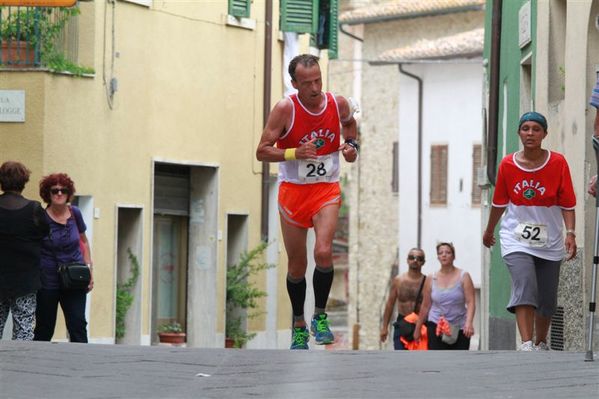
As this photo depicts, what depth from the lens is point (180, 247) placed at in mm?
29094

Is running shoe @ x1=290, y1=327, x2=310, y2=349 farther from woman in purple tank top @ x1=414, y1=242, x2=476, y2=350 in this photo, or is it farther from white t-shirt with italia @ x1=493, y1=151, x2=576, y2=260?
woman in purple tank top @ x1=414, y1=242, x2=476, y2=350

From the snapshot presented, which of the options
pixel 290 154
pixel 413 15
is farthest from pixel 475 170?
pixel 290 154

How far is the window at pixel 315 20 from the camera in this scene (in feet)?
105

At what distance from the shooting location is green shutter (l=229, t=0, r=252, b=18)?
29328 millimetres

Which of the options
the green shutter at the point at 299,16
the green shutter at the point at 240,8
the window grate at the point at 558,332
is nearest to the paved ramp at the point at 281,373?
the window grate at the point at 558,332

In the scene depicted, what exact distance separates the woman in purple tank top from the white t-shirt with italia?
5862 mm

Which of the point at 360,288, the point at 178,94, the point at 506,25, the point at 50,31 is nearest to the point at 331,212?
the point at 506,25

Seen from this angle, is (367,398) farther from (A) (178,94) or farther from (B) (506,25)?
(A) (178,94)

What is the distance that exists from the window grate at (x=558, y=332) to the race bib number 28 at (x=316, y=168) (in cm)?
391

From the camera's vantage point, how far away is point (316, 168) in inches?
493

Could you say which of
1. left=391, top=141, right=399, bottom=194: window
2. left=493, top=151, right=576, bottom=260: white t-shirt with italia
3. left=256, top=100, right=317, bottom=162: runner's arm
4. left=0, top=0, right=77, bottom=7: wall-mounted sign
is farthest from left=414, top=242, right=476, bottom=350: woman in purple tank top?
left=391, top=141, right=399, bottom=194: window

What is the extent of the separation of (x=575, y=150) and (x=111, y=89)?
1122cm

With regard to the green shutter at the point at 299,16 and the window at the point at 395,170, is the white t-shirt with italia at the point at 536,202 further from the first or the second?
the window at the point at 395,170

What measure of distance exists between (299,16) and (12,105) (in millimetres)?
9407
